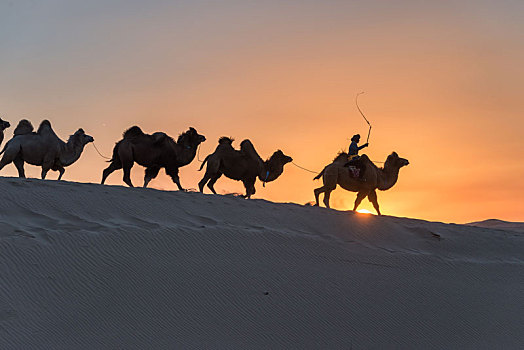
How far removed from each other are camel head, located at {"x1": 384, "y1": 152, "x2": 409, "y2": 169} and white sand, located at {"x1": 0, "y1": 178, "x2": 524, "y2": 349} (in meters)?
4.25

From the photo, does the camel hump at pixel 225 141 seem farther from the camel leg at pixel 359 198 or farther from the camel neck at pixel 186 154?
the camel leg at pixel 359 198

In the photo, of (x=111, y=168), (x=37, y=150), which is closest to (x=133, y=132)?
(x=111, y=168)

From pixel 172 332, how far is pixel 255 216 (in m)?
4.87

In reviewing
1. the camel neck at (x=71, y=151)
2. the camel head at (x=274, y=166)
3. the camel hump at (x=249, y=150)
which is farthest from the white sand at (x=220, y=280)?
the camel neck at (x=71, y=151)

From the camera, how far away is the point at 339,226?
1288 centimetres

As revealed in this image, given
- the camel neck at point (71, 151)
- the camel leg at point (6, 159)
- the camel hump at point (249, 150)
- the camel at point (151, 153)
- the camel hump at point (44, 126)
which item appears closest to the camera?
the camel at point (151, 153)

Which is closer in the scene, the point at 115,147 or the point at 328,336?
the point at 328,336

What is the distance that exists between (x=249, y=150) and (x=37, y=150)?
496 centimetres

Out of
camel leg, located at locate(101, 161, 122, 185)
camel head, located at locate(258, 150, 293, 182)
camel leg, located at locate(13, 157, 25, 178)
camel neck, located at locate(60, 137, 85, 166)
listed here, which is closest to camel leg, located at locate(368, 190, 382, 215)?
camel head, located at locate(258, 150, 293, 182)

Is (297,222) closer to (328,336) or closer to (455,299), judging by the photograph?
(455,299)

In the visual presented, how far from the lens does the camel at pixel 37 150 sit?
16.3 meters

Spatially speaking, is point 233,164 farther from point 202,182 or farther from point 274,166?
point 274,166

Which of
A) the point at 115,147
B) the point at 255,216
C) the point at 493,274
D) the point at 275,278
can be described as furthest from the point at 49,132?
the point at 493,274

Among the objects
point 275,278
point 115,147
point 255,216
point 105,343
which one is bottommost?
→ point 105,343
